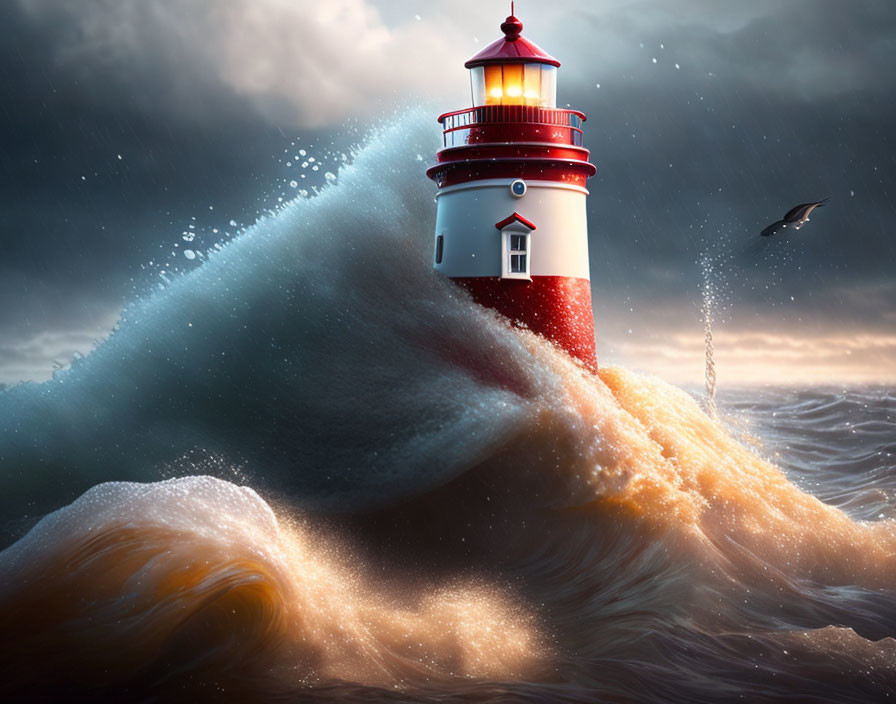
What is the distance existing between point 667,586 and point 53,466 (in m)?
8.51

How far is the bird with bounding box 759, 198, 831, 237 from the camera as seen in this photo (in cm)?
1783

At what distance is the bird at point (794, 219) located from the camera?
1783cm

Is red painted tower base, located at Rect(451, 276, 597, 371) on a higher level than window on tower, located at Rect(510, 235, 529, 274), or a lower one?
lower

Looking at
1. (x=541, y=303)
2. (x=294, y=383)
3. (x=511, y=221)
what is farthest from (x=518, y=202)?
(x=294, y=383)

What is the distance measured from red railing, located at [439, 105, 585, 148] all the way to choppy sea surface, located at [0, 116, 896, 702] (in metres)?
2.01

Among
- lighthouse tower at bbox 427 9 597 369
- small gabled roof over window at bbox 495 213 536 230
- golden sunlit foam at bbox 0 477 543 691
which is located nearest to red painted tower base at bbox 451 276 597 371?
lighthouse tower at bbox 427 9 597 369

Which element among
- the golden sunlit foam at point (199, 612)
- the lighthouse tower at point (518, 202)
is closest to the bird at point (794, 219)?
the lighthouse tower at point (518, 202)

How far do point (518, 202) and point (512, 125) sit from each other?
1280mm

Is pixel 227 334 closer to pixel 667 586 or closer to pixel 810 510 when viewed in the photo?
pixel 667 586

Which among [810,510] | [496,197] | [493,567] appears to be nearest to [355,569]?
[493,567]

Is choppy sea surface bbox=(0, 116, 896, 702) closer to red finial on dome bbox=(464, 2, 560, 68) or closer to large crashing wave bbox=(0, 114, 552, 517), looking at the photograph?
large crashing wave bbox=(0, 114, 552, 517)

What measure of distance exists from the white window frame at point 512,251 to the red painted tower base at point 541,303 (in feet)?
0.34

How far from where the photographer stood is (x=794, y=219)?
1802 cm

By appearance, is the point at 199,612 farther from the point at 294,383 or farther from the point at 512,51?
the point at 512,51
